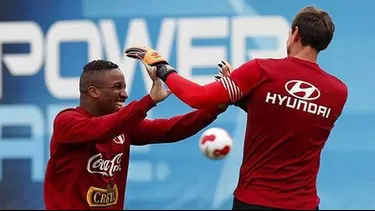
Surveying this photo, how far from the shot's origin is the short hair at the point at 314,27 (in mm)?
4043

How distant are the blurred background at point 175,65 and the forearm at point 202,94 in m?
2.31

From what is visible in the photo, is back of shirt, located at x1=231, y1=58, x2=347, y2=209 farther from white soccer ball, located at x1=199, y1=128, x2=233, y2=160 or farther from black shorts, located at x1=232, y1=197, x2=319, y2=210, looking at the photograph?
white soccer ball, located at x1=199, y1=128, x2=233, y2=160

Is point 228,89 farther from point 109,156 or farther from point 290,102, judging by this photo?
point 109,156

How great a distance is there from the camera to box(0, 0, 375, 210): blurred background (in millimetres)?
6297

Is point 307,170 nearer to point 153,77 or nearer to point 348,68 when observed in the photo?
point 153,77

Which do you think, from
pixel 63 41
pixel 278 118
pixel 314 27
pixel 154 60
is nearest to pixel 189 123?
pixel 154 60

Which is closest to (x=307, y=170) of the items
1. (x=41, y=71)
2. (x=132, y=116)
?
(x=132, y=116)

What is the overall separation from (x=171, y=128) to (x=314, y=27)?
1013 mm

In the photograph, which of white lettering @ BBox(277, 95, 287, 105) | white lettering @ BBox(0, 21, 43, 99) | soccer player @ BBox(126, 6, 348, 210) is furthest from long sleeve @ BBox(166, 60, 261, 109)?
white lettering @ BBox(0, 21, 43, 99)

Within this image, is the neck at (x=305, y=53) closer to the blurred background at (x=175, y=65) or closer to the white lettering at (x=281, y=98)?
the white lettering at (x=281, y=98)

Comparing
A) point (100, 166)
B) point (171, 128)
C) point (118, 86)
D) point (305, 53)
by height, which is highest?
point (305, 53)

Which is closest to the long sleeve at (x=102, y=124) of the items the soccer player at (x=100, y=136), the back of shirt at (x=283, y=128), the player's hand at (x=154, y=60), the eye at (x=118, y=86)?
the soccer player at (x=100, y=136)

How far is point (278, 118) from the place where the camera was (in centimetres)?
400

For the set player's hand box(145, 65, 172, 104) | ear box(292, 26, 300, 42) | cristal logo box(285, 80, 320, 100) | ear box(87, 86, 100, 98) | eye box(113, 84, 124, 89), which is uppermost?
ear box(292, 26, 300, 42)
